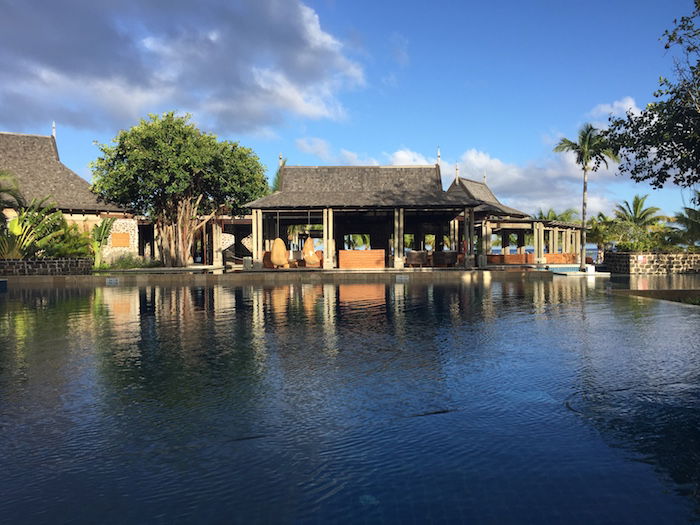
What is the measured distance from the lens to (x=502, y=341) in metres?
7.89

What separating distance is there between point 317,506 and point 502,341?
214 inches

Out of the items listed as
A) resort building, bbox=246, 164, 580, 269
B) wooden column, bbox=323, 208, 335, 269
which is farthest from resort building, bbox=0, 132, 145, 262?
wooden column, bbox=323, 208, 335, 269

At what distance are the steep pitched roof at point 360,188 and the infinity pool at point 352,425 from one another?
2016 cm

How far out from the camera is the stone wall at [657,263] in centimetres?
2889

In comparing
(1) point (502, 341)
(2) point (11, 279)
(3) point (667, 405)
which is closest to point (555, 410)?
(3) point (667, 405)

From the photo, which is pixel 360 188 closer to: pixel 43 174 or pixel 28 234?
pixel 28 234

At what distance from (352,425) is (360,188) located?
91.4 ft

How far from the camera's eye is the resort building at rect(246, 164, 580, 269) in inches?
1137

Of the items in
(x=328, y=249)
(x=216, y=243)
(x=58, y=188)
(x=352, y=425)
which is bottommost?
(x=352, y=425)

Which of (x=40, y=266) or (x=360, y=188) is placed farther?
(x=360, y=188)

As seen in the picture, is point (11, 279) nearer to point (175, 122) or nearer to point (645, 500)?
point (175, 122)

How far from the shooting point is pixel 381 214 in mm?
33781

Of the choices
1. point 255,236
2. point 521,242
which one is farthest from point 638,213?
point 255,236

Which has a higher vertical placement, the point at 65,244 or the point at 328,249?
the point at 65,244
